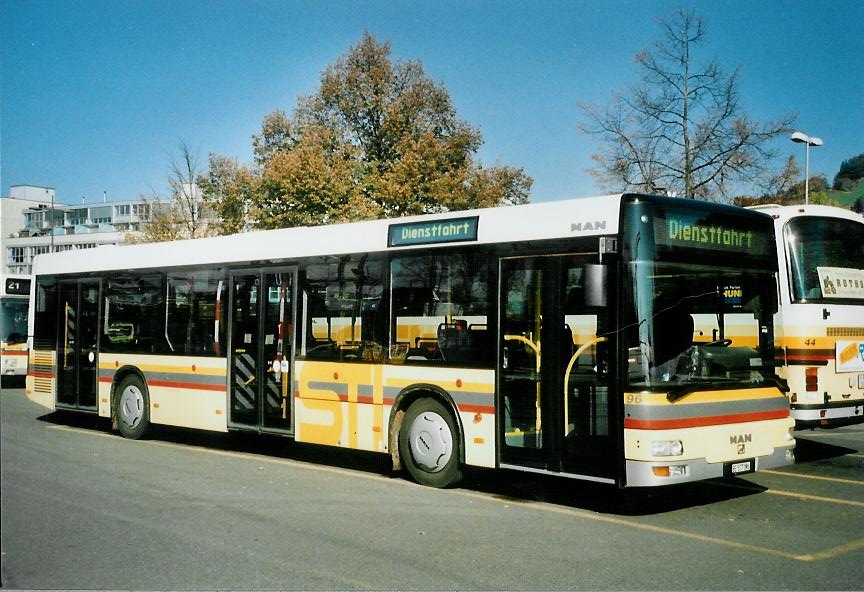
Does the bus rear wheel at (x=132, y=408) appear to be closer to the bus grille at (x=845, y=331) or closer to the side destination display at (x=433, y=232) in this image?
the side destination display at (x=433, y=232)

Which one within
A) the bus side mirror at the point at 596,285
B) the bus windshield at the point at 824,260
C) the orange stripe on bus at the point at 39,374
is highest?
the bus windshield at the point at 824,260

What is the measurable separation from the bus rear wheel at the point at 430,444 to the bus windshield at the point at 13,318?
62.9 feet

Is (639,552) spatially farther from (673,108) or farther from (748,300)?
(673,108)

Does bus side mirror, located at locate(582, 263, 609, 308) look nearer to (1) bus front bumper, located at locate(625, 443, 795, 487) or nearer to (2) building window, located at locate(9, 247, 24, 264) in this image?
(1) bus front bumper, located at locate(625, 443, 795, 487)

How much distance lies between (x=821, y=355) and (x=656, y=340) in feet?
15.9

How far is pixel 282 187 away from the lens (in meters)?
34.2

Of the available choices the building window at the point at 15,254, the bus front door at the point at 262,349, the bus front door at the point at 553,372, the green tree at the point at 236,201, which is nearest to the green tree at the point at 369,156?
the green tree at the point at 236,201

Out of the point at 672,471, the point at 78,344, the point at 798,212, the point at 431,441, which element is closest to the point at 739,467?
the point at 672,471

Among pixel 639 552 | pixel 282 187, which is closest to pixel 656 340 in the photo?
pixel 639 552

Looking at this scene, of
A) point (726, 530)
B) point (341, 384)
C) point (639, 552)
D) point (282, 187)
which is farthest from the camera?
point (282, 187)

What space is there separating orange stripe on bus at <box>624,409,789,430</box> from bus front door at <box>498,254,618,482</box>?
31cm

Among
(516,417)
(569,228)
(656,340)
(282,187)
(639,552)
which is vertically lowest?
(639,552)

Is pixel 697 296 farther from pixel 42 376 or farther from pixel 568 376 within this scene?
pixel 42 376

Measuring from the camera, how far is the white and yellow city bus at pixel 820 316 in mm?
11680
